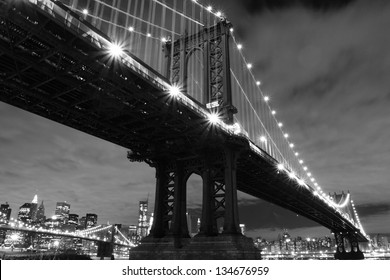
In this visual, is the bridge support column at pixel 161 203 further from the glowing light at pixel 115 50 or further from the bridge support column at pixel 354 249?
the bridge support column at pixel 354 249

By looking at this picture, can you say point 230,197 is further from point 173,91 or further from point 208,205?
point 173,91

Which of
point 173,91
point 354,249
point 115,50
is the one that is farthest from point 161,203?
point 354,249

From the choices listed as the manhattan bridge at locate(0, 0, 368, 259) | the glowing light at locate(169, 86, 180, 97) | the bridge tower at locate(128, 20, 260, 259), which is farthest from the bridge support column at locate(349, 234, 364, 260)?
the glowing light at locate(169, 86, 180, 97)

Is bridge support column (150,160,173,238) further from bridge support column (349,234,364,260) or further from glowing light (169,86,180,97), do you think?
bridge support column (349,234,364,260)

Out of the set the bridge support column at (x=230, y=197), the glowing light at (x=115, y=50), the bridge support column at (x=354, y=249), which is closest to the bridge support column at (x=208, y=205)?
the bridge support column at (x=230, y=197)

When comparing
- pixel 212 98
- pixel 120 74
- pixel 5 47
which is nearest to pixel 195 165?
pixel 212 98

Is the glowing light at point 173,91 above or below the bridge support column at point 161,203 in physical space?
above
